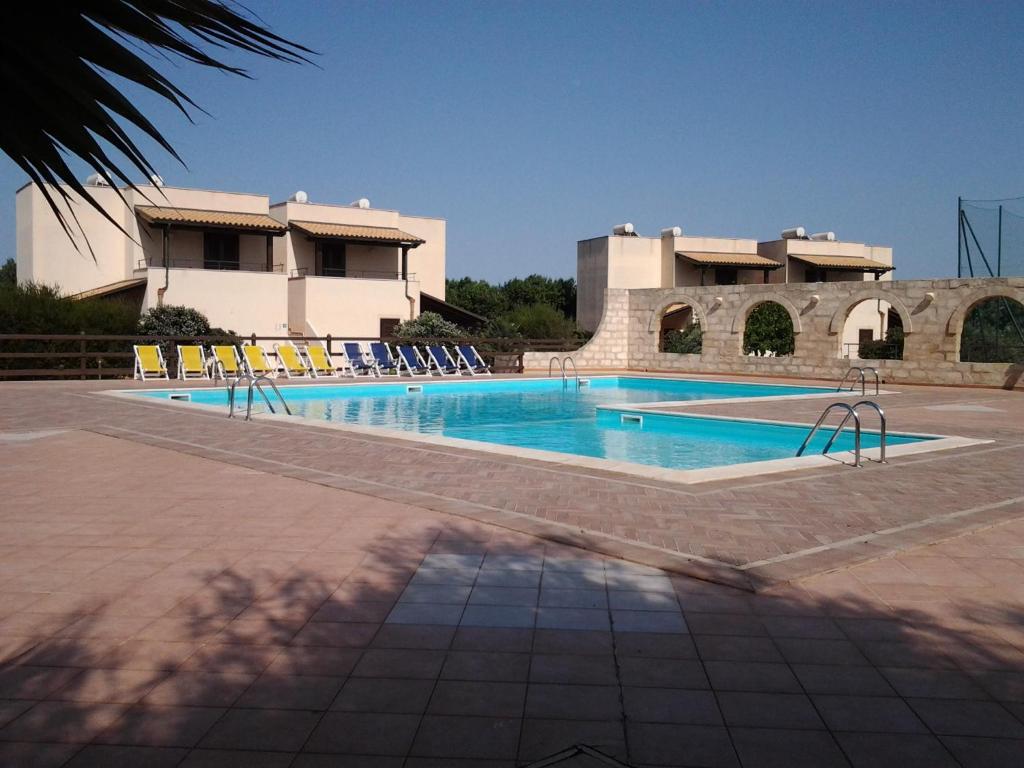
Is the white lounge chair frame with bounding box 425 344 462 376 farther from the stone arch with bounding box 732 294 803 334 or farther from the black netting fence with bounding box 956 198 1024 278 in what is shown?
the black netting fence with bounding box 956 198 1024 278

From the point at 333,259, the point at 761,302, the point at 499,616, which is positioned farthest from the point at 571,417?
the point at 333,259

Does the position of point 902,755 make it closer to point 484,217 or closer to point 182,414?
point 182,414

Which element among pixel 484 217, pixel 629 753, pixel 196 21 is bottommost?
pixel 629 753

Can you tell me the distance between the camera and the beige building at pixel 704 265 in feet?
119

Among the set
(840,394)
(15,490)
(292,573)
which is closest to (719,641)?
(292,573)

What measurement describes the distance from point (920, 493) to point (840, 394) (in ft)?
33.0

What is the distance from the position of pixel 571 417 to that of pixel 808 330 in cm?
960

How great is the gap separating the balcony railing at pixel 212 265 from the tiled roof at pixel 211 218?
1305mm

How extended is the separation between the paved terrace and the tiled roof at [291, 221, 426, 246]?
2251 cm

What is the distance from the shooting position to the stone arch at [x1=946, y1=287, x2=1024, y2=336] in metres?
17.1

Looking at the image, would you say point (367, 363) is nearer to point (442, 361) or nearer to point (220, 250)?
point (442, 361)

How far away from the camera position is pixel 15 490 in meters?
6.10

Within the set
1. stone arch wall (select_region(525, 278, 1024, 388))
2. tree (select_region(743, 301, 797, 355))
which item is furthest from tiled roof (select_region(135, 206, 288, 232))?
tree (select_region(743, 301, 797, 355))

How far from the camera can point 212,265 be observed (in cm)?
2777
